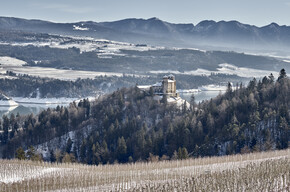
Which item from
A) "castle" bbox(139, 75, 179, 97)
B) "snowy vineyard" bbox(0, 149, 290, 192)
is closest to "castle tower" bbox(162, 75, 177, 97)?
"castle" bbox(139, 75, 179, 97)

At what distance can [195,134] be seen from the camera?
7500 cm

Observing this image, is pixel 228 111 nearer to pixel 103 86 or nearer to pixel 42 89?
pixel 42 89

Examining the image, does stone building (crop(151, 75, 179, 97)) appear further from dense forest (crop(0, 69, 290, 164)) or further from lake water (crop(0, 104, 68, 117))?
lake water (crop(0, 104, 68, 117))

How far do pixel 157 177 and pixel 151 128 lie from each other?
36.7 meters

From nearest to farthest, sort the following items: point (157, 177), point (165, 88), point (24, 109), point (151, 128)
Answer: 1. point (157, 177)
2. point (151, 128)
3. point (165, 88)
4. point (24, 109)

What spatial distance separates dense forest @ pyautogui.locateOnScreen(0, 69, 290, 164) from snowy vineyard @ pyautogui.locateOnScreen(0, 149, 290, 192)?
40.5ft

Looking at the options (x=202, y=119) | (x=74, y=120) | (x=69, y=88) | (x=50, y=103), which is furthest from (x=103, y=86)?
(x=202, y=119)

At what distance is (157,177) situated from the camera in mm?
46812

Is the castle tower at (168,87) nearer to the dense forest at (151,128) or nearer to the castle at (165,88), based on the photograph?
the castle at (165,88)

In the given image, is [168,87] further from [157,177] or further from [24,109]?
[24,109]

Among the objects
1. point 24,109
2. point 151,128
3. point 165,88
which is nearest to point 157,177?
point 151,128

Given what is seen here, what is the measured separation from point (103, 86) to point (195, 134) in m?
121

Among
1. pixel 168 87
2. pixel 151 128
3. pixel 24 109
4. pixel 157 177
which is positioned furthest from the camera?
pixel 24 109

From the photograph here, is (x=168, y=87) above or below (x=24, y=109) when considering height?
above
